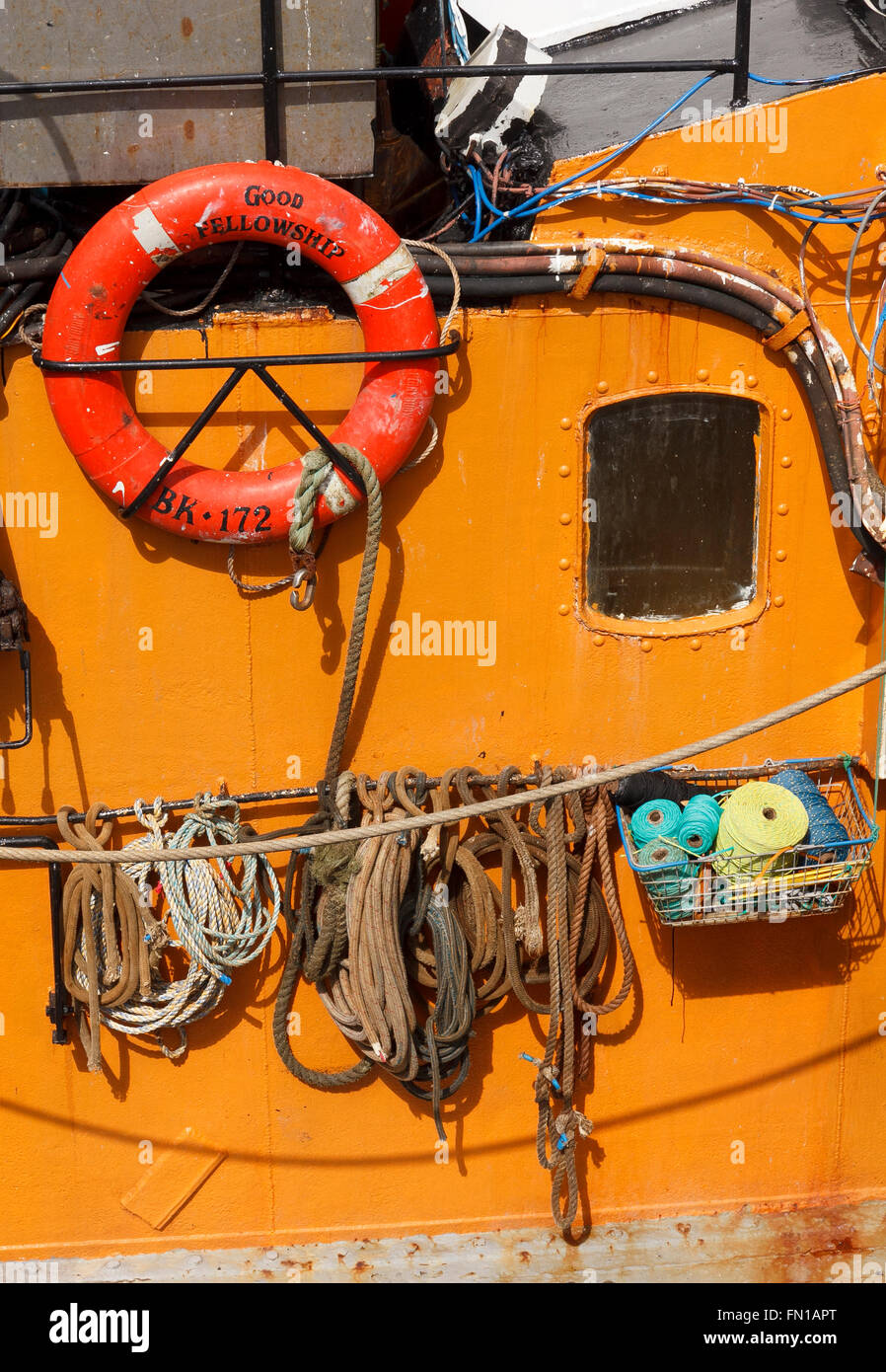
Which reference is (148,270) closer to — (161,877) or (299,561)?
(299,561)

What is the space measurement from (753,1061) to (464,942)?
100 centimetres

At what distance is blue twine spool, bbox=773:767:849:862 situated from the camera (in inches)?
117

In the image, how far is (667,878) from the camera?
2.92 m

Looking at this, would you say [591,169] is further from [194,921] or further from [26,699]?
[194,921]

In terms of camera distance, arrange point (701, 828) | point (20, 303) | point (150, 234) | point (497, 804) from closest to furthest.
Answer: point (497, 804) → point (150, 234) → point (20, 303) → point (701, 828)

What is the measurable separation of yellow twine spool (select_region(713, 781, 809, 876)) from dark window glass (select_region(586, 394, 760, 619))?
55 centimetres

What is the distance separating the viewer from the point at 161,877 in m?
3.01

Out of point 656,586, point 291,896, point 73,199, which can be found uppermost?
point 73,199

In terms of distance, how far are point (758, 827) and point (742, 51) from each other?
79.5 inches

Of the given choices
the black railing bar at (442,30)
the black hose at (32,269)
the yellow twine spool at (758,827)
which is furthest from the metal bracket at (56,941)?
the black railing bar at (442,30)

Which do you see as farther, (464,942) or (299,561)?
(464,942)

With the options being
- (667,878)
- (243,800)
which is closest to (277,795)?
(243,800)

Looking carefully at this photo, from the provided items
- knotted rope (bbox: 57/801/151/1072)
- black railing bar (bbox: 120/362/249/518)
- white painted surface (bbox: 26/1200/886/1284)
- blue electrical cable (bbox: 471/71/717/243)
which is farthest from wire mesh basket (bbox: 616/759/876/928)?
blue electrical cable (bbox: 471/71/717/243)

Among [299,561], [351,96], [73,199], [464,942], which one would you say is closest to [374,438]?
[299,561]
